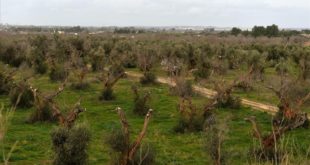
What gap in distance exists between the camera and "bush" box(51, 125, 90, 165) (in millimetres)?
13578

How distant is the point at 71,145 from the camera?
44.3ft

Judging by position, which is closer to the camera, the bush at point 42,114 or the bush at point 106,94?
the bush at point 42,114

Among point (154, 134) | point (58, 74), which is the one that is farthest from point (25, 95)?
point (58, 74)

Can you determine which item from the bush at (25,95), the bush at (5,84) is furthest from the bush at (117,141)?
the bush at (5,84)

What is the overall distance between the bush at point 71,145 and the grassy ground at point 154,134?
4.08ft

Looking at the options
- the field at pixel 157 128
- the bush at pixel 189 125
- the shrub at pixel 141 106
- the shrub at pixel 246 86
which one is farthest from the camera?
the shrub at pixel 246 86

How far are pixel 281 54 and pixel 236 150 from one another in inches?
1810

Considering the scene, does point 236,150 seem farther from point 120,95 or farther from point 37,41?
point 37,41

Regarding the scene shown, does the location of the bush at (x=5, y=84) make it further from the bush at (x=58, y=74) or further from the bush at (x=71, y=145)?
the bush at (x=71, y=145)

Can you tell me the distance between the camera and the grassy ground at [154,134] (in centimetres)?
1720

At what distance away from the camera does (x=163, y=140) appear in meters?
20.2

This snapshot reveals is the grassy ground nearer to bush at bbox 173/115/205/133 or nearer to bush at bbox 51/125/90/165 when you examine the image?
bush at bbox 173/115/205/133

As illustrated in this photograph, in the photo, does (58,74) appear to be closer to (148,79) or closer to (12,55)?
(148,79)

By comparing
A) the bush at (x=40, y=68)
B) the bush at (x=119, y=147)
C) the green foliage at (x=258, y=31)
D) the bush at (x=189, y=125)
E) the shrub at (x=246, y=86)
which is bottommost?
the green foliage at (x=258, y=31)
